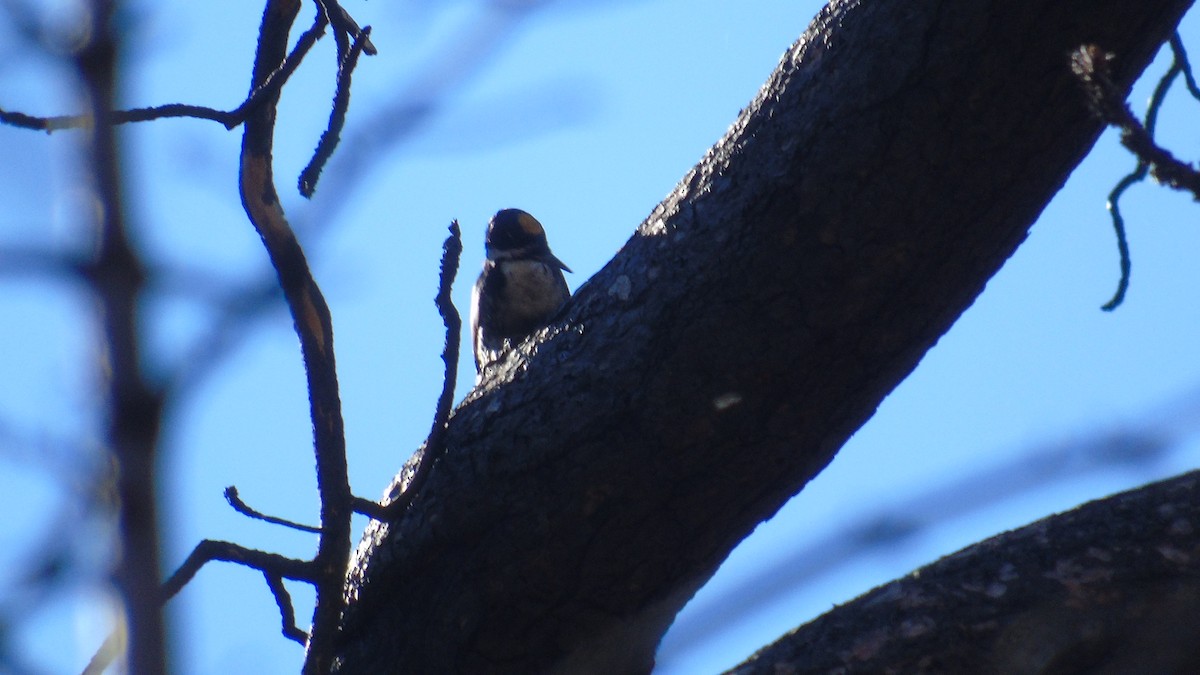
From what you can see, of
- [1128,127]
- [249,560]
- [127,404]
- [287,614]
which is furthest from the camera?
[287,614]

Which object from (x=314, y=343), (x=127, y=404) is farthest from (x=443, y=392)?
(x=127, y=404)

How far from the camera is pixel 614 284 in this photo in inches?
109

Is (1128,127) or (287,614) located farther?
(287,614)

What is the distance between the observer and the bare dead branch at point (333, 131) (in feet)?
8.03

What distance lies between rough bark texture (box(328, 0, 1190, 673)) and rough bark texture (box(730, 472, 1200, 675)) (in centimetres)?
37

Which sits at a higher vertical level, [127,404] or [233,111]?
[233,111]

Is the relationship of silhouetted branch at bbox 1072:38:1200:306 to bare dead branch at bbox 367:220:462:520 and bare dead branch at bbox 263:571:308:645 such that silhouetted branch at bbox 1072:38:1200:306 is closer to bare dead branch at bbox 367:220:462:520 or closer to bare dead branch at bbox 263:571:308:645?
bare dead branch at bbox 367:220:462:520

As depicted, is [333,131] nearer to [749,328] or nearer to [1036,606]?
[749,328]

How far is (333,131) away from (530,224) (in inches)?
99.1

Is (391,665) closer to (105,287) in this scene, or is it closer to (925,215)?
(925,215)

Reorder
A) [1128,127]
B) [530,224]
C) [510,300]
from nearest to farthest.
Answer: [1128,127] < [510,300] < [530,224]

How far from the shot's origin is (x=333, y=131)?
2.48m

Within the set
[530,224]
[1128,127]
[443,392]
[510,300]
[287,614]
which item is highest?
[530,224]

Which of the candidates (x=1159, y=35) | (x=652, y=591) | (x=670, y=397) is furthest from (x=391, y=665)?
(x=1159, y=35)
